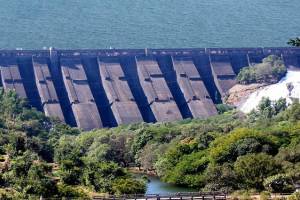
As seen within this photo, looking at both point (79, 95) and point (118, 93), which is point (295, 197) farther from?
point (118, 93)

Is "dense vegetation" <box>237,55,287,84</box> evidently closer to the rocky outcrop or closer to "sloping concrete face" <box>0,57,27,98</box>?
the rocky outcrop

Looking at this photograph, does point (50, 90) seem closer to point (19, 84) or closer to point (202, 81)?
point (19, 84)

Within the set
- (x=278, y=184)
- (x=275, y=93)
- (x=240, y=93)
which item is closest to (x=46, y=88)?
(x=240, y=93)

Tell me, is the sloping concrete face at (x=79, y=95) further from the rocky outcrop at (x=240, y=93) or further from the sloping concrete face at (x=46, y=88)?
the rocky outcrop at (x=240, y=93)

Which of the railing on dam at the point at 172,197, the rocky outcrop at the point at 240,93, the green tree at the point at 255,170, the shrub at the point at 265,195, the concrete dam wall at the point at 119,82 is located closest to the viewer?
the shrub at the point at 265,195

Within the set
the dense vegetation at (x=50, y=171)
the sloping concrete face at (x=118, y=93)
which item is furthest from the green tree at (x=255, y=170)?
the sloping concrete face at (x=118, y=93)
